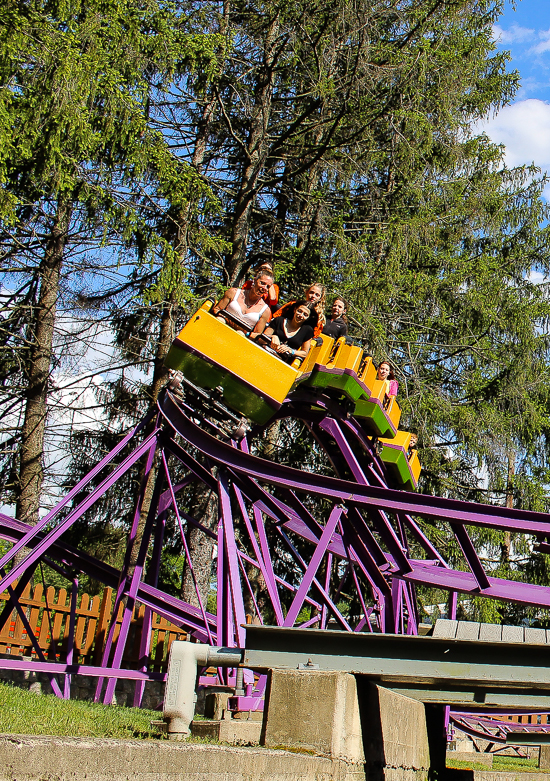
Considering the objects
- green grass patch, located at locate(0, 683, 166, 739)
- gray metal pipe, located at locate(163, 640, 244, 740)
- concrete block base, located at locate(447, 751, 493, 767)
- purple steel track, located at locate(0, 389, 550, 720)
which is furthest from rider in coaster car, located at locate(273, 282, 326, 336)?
concrete block base, located at locate(447, 751, 493, 767)

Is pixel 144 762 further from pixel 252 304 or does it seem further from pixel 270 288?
pixel 270 288

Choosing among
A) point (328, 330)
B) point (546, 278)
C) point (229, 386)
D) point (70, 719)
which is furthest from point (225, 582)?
point (546, 278)

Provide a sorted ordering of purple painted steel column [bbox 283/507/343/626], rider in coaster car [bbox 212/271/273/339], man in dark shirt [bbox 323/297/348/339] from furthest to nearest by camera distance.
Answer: man in dark shirt [bbox 323/297/348/339], rider in coaster car [bbox 212/271/273/339], purple painted steel column [bbox 283/507/343/626]

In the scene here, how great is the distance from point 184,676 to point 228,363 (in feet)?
12.9

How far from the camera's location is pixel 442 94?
15703 millimetres

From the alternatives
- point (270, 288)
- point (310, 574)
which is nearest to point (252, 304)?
point (270, 288)

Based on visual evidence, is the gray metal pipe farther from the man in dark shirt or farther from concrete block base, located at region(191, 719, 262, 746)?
the man in dark shirt

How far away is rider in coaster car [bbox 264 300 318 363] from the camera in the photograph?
8.43 meters

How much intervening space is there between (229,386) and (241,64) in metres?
9.85

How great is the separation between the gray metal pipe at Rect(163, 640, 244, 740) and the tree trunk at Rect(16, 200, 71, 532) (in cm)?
893

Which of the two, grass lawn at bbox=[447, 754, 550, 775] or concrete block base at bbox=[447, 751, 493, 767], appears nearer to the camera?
grass lawn at bbox=[447, 754, 550, 775]

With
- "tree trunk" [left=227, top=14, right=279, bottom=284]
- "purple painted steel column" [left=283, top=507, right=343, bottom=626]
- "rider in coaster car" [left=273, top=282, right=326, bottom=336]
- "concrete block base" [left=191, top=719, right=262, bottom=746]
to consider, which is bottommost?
"concrete block base" [left=191, top=719, right=262, bottom=746]

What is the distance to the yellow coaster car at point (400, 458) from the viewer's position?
9.92 m

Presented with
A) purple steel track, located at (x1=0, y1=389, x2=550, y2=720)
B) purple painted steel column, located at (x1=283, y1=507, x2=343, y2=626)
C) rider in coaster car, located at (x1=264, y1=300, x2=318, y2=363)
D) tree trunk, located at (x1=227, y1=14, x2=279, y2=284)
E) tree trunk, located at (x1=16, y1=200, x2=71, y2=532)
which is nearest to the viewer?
purple steel track, located at (x1=0, y1=389, x2=550, y2=720)
